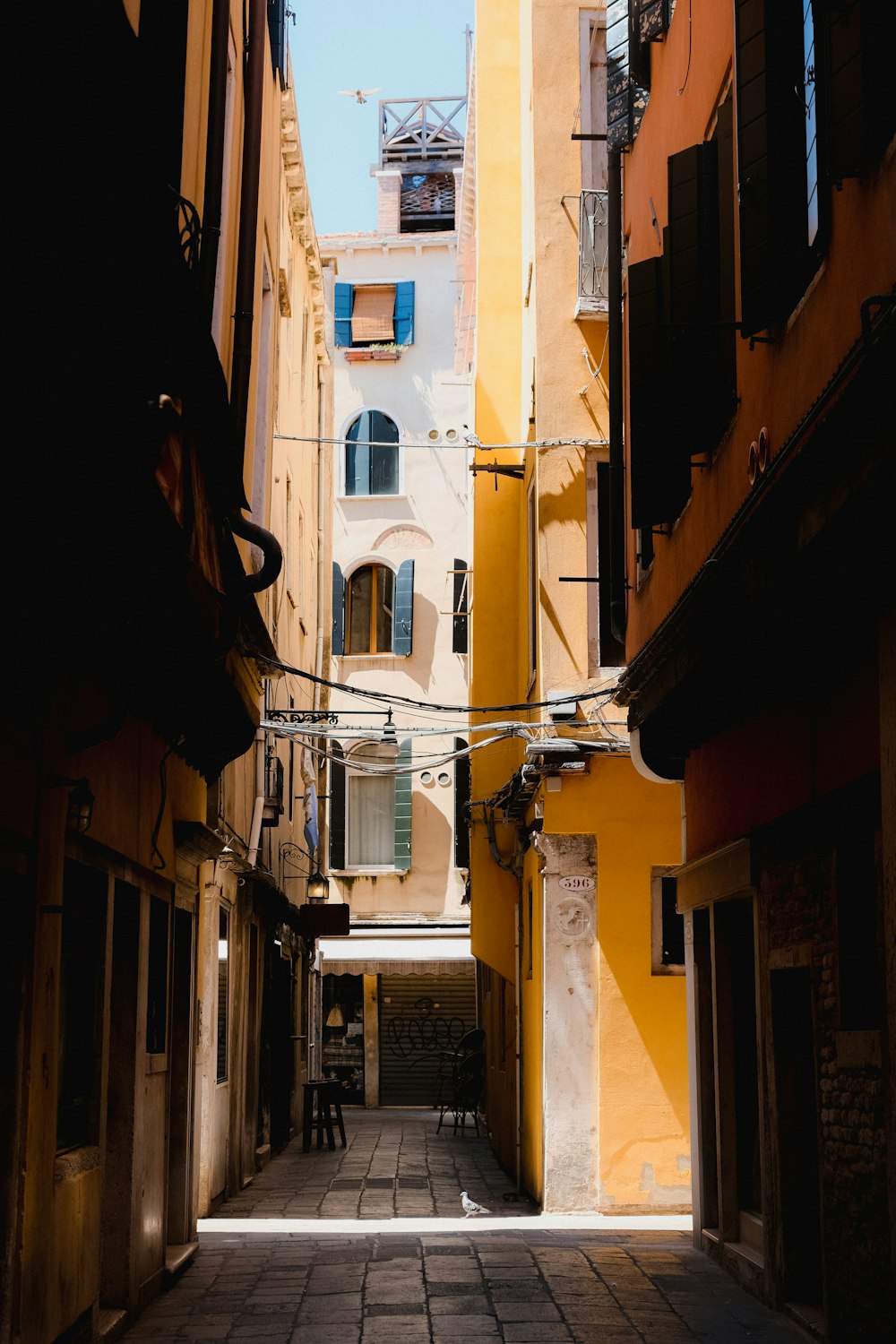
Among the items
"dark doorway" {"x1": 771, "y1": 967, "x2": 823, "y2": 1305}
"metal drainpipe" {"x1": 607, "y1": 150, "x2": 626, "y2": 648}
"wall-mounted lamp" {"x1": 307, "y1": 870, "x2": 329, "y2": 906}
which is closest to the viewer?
"dark doorway" {"x1": 771, "y1": 967, "x2": 823, "y2": 1305}

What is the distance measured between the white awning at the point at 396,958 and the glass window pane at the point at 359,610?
648cm

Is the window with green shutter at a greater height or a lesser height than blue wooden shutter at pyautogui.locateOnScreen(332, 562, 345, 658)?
lesser

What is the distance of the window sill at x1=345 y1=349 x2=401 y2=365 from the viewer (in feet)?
115

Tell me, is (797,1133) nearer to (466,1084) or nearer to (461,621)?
(466,1084)

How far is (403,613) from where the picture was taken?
33281 millimetres

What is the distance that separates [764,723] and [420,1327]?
3.67 metres

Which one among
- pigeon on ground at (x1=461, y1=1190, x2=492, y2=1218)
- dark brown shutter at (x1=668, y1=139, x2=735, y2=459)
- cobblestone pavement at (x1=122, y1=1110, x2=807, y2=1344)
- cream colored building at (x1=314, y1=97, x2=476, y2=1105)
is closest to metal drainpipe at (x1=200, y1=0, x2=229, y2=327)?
dark brown shutter at (x1=668, y1=139, x2=735, y2=459)

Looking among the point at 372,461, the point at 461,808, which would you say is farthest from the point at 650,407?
the point at 372,461

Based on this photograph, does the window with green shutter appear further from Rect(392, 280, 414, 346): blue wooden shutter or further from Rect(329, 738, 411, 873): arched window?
Rect(392, 280, 414, 346): blue wooden shutter

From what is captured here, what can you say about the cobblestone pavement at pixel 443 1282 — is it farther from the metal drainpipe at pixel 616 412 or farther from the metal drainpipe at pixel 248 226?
the metal drainpipe at pixel 616 412

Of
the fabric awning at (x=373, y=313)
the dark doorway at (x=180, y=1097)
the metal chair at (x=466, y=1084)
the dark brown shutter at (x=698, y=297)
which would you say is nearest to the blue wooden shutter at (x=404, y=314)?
the fabric awning at (x=373, y=313)

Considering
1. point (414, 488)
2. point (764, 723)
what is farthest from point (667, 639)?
point (414, 488)

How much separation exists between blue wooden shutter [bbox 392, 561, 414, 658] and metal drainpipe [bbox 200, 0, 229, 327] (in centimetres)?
2385

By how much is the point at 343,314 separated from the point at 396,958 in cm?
1453
